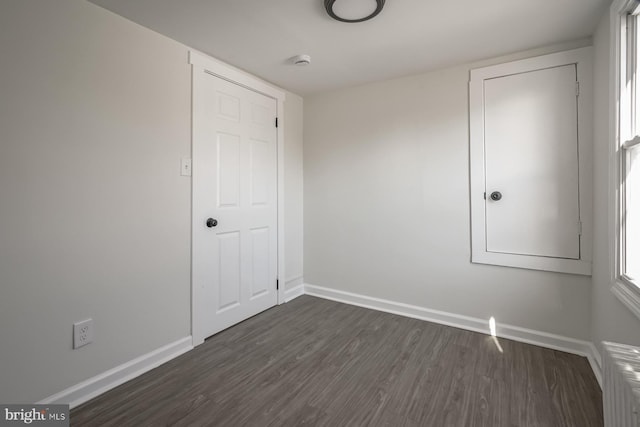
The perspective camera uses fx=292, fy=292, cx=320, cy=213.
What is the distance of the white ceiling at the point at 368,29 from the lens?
1716 millimetres

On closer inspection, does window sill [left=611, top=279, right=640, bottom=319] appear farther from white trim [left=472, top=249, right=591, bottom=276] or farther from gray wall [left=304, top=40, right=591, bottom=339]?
gray wall [left=304, top=40, right=591, bottom=339]

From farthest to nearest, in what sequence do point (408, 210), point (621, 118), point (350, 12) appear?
point (408, 210) → point (350, 12) → point (621, 118)

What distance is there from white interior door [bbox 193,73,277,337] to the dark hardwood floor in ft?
1.17

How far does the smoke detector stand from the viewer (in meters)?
2.34

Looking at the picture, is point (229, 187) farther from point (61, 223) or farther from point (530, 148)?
point (530, 148)

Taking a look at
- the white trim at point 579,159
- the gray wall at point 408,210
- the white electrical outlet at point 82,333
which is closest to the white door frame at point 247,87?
the gray wall at point 408,210

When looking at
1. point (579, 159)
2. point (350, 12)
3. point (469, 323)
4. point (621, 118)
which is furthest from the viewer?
point (469, 323)

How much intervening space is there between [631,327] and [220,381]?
2170 millimetres

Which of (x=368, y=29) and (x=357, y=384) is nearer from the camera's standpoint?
(x=357, y=384)

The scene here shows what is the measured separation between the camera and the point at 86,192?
165 centimetres

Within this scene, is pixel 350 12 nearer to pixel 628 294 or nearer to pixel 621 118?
pixel 621 118

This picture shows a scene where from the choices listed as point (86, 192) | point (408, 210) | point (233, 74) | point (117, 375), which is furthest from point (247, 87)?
point (117, 375)

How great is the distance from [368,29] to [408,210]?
5.02ft

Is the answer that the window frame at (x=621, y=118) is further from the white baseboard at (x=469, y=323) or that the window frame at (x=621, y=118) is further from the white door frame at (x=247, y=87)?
the white door frame at (x=247, y=87)
